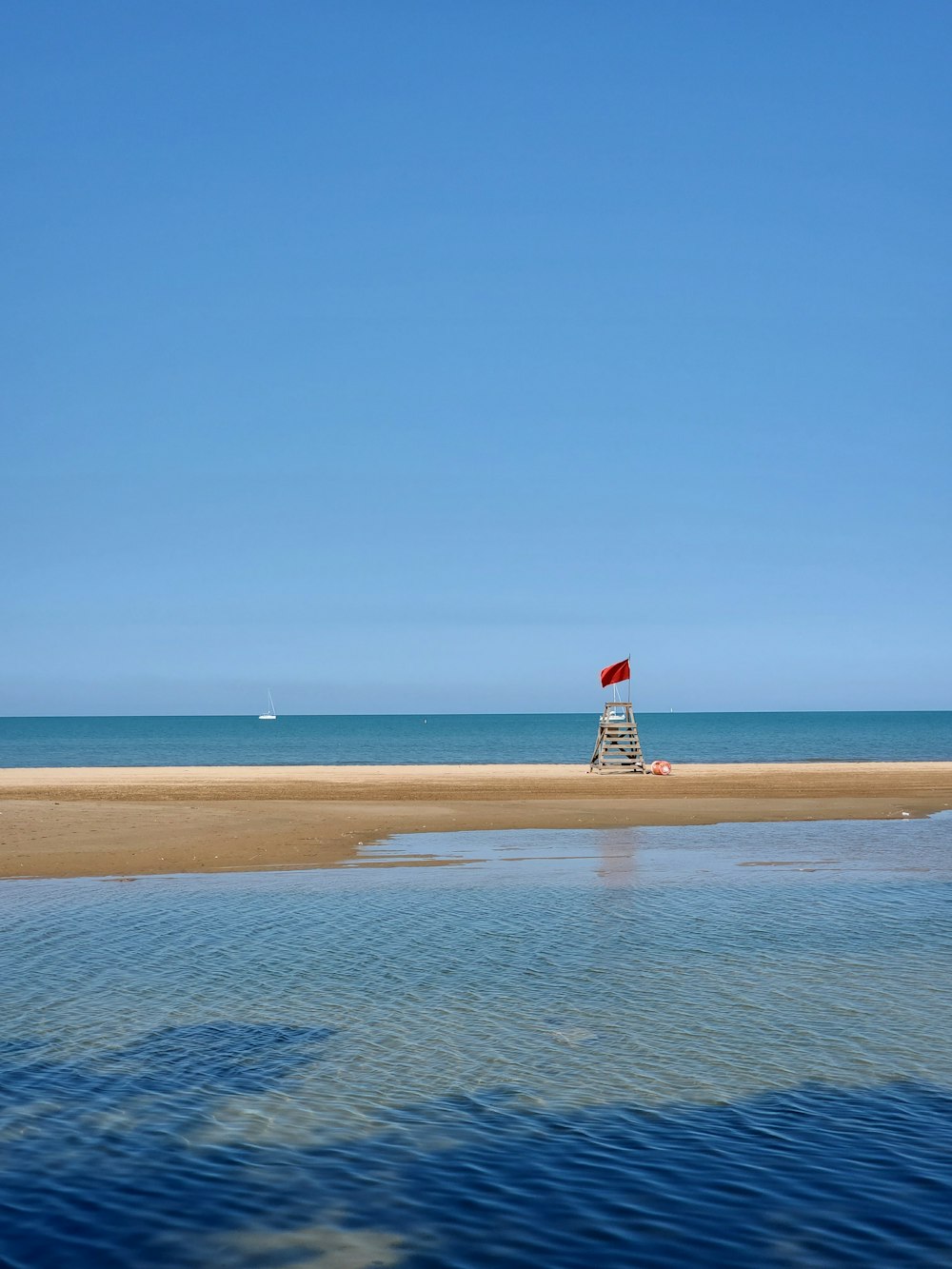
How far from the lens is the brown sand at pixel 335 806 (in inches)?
980

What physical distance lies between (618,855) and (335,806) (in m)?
14.0

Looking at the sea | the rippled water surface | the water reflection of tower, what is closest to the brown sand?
the water reflection of tower

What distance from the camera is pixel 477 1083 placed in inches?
375

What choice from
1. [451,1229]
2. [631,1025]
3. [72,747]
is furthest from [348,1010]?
[72,747]

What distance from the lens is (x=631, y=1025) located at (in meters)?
11.1

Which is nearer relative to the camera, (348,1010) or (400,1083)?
(400,1083)

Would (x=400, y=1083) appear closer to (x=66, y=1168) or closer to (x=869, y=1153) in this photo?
(x=66, y=1168)

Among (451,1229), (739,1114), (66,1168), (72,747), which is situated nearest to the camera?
(451,1229)

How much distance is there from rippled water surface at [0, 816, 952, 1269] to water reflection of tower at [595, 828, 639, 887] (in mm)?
2566

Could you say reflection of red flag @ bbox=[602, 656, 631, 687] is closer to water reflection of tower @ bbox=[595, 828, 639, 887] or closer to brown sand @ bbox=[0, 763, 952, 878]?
brown sand @ bbox=[0, 763, 952, 878]

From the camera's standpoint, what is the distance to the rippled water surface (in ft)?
22.4

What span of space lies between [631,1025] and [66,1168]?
552 cm

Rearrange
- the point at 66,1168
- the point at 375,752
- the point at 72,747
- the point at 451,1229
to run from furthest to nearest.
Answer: the point at 72,747 → the point at 375,752 → the point at 66,1168 → the point at 451,1229

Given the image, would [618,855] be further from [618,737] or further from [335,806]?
[618,737]
